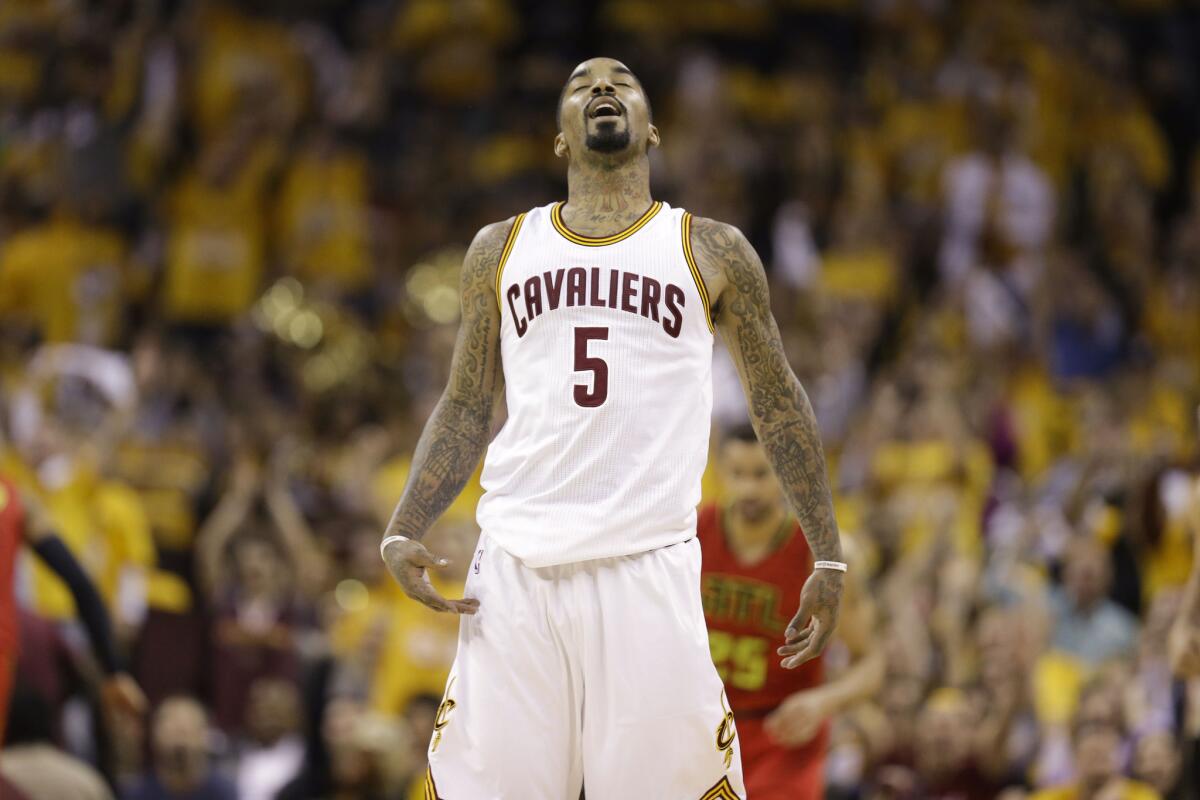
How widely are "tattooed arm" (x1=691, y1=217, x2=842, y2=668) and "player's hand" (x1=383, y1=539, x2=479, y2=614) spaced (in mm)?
934

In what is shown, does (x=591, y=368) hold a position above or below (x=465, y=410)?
above

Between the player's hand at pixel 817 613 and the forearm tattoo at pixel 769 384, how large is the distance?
82mm

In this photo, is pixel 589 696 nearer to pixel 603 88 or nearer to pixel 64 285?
pixel 603 88

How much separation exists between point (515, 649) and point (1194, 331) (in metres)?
10.4

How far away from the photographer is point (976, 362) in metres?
13.3

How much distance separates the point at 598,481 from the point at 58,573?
2.40m

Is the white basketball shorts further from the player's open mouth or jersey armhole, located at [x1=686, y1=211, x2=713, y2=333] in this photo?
the player's open mouth

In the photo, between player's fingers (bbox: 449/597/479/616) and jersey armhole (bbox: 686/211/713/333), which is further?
jersey armhole (bbox: 686/211/713/333)

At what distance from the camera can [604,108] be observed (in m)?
5.22

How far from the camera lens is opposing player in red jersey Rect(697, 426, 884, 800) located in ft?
21.4

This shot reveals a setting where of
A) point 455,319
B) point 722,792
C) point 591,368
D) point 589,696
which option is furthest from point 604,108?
point 455,319

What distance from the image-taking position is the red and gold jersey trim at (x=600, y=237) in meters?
5.12

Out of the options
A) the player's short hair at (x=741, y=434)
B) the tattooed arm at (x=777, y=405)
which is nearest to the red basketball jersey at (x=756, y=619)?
the player's short hair at (x=741, y=434)

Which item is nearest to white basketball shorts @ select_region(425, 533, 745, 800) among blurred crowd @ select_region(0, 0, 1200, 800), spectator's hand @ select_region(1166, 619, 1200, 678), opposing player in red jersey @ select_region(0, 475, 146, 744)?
opposing player in red jersey @ select_region(0, 475, 146, 744)
